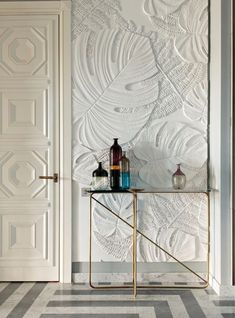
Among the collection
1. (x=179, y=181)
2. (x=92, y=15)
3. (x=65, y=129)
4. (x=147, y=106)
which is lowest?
(x=179, y=181)

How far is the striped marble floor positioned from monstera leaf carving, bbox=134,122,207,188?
0.99m

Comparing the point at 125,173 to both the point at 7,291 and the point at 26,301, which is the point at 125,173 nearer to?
the point at 26,301

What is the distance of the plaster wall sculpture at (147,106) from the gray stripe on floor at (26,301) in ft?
2.20

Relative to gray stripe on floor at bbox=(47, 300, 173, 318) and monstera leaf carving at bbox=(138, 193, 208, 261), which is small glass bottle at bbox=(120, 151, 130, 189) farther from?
gray stripe on floor at bbox=(47, 300, 173, 318)

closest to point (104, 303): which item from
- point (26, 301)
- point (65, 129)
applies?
point (26, 301)

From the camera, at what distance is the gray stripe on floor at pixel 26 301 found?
321 centimetres

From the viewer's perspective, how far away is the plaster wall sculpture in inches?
157

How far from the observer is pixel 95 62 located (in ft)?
13.1

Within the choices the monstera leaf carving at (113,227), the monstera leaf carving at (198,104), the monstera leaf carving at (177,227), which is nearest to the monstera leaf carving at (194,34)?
the monstera leaf carving at (198,104)

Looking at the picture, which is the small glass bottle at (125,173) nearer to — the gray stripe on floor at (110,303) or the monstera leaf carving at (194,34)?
the gray stripe on floor at (110,303)

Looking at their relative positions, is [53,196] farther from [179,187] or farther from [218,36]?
[218,36]

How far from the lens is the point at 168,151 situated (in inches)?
157

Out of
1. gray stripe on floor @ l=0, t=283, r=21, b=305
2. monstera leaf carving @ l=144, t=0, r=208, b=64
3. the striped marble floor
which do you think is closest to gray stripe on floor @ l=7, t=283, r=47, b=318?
the striped marble floor

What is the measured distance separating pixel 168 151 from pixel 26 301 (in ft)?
5.79
